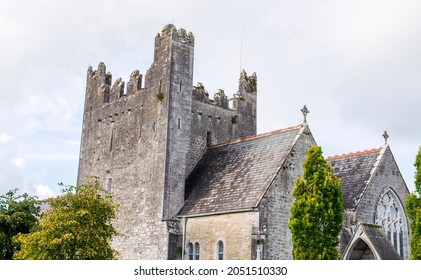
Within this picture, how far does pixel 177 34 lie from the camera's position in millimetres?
35500

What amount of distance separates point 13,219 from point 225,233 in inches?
475

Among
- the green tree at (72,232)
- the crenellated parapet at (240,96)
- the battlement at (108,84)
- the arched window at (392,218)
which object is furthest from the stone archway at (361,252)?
the battlement at (108,84)

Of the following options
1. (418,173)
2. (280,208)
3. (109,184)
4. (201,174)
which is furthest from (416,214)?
(109,184)

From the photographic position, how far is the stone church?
2919 cm

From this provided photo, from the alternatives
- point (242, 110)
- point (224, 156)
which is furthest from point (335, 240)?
point (242, 110)

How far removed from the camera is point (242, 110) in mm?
40562

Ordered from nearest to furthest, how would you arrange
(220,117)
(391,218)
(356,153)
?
(391,218)
(356,153)
(220,117)

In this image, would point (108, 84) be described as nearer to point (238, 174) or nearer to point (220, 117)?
point (220, 117)

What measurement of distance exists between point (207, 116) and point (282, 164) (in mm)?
9217

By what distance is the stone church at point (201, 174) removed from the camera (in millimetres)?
29188

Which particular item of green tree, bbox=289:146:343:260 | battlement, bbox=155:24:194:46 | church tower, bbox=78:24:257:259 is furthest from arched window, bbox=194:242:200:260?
battlement, bbox=155:24:194:46

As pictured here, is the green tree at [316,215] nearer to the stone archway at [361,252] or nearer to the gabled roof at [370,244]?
the gabled roof at [370,244]

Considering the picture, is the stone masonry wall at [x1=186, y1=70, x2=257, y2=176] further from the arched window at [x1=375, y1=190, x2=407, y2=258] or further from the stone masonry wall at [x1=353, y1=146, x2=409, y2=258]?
the arched window at [x1=375, y1=190, x2=407, y2=258]
